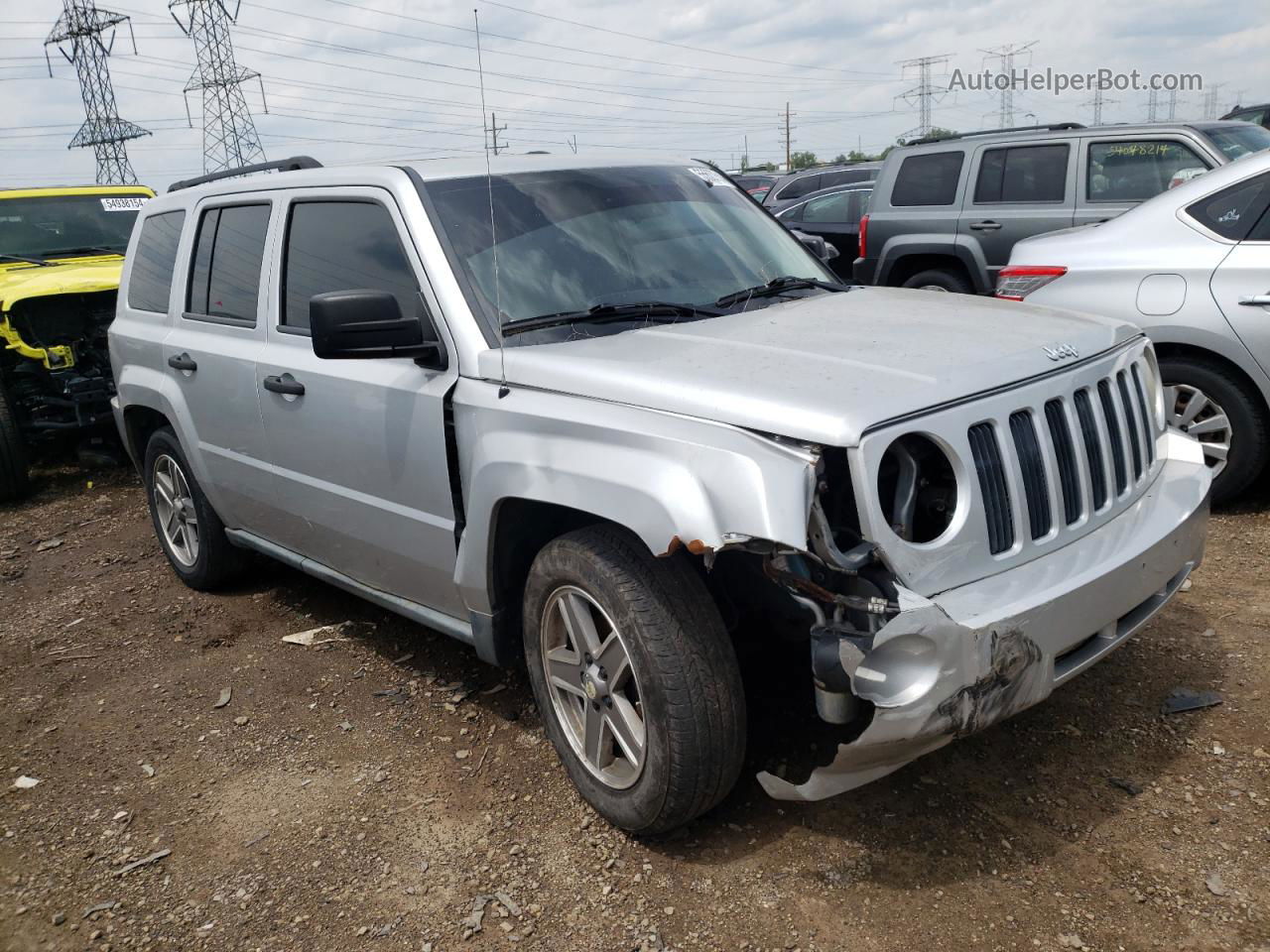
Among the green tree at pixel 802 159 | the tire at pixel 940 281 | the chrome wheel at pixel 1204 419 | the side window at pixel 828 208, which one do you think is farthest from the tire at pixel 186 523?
the green tree at pixel 802 159

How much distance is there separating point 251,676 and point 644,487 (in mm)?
2575

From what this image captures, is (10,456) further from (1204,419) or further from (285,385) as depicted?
(1204,419)

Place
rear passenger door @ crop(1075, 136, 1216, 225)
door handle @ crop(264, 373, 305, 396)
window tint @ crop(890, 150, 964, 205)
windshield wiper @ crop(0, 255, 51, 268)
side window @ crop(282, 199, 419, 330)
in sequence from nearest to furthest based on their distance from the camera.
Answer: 1. side window @ crop(282, 199, 419, 330)
2. door handle @ crop(264, 373, 305, 396)
3. rear passenger door @ crop(1075, 136, 1216, 225)
4. windshield wiper @ crop(0, 255, 51, 268)
5. window tint @ crop(890, 150, 964, 205)

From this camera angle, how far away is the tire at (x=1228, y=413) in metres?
5.02

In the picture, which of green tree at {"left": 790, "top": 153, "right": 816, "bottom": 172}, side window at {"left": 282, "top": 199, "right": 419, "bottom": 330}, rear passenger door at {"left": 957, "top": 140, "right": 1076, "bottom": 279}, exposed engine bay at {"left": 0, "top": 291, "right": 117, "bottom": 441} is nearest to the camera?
side window at {"left": 282, "top": 199, "right": 419, "bottom": 330}

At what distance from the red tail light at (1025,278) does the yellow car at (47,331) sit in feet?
20.3

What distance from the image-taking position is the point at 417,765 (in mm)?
3590

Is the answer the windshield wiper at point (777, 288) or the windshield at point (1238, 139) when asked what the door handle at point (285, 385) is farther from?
the windshield at point (1238, 139)

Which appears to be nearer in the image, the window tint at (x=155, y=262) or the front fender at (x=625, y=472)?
the front fender at (x=625, y=472)

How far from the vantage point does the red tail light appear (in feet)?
18.2

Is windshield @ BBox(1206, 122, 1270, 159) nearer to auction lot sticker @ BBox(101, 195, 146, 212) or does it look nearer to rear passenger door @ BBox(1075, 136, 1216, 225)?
rear passenger door @ BBox(1075, 136, 1216, 225)

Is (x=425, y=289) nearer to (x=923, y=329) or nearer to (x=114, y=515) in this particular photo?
(x=923, y=329)

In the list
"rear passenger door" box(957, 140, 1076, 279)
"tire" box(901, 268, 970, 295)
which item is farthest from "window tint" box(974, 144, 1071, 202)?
"tire" box(901, 268, 970, 295)

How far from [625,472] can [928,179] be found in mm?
7261
